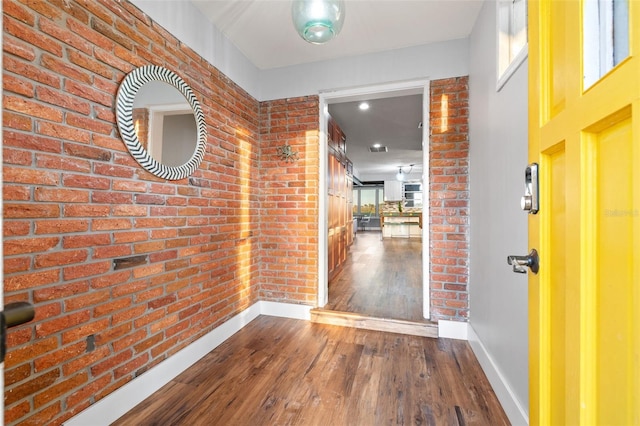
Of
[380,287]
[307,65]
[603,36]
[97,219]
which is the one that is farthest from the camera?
[380,287]

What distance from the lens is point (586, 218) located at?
603 millimetres

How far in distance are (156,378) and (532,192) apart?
2.15m

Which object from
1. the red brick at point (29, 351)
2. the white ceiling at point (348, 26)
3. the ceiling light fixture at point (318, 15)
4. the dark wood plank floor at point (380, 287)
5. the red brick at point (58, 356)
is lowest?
the dark wood plank floor at point (380, 287)

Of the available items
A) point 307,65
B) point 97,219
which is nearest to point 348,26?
point 307,65

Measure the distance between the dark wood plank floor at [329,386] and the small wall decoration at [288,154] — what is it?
1678 millimetres

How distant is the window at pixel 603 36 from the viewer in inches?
21.0

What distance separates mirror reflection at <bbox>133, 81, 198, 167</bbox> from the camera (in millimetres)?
1606

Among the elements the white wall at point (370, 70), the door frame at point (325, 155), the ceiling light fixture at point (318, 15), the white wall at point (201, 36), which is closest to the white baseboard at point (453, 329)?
the door frame at point (325, 155)

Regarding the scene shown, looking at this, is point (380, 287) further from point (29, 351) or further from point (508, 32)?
point (29, 351)

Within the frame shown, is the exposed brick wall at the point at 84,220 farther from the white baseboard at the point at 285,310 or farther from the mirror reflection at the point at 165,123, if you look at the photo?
the white baseboard at the point at 285,310

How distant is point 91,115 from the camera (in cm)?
136

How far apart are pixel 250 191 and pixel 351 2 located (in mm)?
1760

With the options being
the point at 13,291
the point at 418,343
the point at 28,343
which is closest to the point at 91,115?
the point at 13,291

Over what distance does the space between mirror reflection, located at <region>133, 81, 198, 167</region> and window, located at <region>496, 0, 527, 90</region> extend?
200cm
